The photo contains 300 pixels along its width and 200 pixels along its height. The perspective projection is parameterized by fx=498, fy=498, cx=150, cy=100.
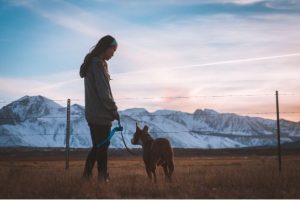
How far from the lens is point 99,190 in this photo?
7.90m

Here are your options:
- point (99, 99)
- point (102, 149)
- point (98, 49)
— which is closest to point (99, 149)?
point (102, 149)

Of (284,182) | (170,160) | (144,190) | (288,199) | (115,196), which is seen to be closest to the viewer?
(288,199)

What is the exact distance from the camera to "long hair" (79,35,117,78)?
29.9ft

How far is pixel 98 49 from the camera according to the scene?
30.0 ft

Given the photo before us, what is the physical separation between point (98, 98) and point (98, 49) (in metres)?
0.91

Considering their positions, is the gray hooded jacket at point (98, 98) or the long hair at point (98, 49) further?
the long hair at point (98, 49)

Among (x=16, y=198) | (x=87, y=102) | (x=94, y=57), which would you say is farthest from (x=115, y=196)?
(x=94, y=57)

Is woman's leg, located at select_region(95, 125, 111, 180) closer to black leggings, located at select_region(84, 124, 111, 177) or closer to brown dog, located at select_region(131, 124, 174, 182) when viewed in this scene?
black leggings, located at select_region(84, 124, 111, 177)

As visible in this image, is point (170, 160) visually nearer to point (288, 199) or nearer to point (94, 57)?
point (94, 57)

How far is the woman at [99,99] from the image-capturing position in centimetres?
892

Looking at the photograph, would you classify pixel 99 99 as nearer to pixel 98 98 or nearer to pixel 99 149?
pixel 98 98

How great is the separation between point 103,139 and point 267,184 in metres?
3.00

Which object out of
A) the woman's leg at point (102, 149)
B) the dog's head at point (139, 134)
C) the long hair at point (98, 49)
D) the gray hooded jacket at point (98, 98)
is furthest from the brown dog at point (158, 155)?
the long hair at point (98, 49)

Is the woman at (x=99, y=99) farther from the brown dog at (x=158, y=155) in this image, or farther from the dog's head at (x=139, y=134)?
the dog's head at (x=139, y=134)
